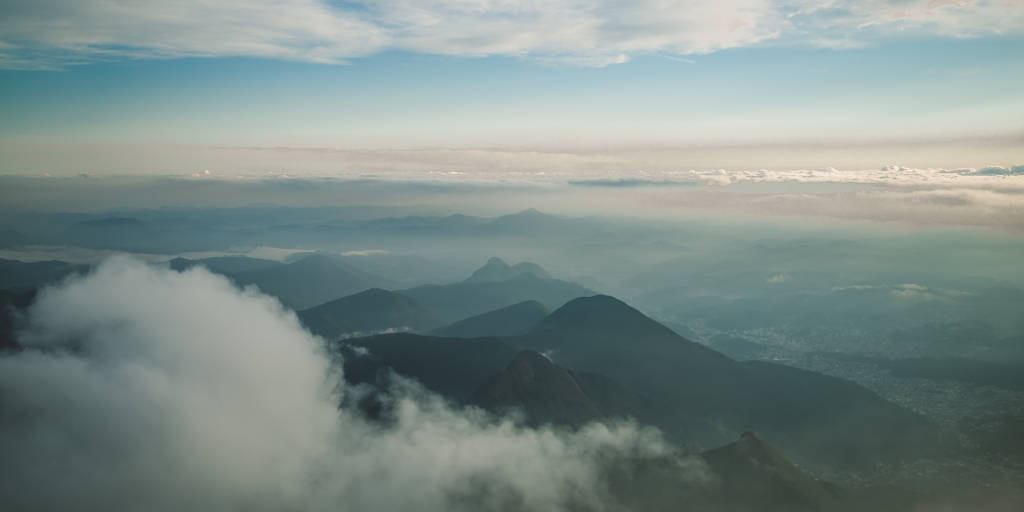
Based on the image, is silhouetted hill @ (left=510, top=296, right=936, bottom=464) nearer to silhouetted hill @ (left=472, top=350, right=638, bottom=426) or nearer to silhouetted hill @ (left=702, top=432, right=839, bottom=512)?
silhouetted hill @ (left=472, top=350, right=638, bottom=426)

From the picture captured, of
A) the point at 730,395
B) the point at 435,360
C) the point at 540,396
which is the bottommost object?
the point at 730,395

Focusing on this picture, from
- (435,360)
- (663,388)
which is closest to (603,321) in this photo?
(663,388)

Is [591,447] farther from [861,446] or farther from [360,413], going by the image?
[861,446]

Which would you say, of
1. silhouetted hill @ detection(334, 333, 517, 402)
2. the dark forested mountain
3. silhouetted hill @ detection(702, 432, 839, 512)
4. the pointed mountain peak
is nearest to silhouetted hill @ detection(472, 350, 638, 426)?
the dark forested mountain

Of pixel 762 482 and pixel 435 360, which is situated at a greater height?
pixel 435 360

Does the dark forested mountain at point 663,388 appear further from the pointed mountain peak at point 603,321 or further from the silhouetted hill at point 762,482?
the silhouetted hill at point 762,482

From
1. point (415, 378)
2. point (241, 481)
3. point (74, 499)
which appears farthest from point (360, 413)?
point (74, 499)

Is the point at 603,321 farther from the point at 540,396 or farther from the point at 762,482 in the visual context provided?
the point at 762,482

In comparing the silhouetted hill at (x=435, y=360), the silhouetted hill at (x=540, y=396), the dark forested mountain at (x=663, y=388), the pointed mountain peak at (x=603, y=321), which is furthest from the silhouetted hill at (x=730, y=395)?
the silhouetted hill at (x=540, y=396)
